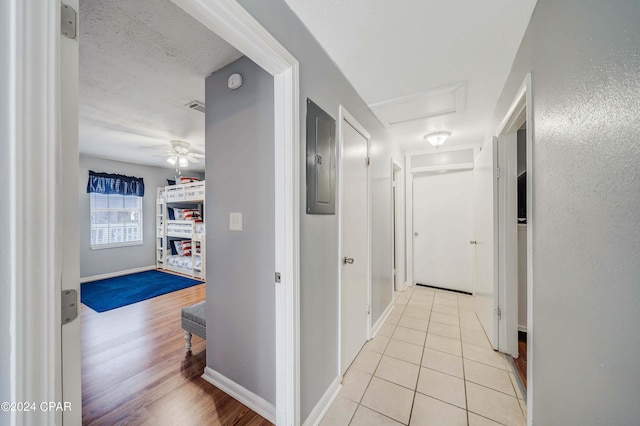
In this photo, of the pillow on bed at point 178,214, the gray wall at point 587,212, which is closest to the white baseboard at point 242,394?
the gray wall at point 587,212

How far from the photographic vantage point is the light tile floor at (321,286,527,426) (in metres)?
1.46

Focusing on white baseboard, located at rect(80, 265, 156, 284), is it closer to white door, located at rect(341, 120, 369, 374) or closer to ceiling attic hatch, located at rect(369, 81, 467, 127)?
white door, located at rect(341, 120, 369, 374)

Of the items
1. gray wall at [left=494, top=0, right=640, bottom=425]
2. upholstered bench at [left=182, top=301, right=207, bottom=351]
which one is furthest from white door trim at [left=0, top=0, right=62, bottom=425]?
upholstered bench at [left=182, top=301, right=207, bottom=351]

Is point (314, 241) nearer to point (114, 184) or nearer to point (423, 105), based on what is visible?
point (423, 105)

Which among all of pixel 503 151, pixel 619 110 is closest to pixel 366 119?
pixel 503 151

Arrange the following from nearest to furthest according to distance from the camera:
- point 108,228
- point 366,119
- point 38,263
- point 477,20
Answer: point 38,263 < point 477,20 < point 366,119 < point 108,228

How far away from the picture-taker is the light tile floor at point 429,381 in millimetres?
1455

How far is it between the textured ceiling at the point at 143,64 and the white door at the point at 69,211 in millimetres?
982

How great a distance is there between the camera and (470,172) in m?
3.65

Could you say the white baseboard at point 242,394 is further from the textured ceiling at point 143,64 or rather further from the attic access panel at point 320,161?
the textured ceiling at point 143,64

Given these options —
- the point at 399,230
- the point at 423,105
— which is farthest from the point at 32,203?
the point at 399,230

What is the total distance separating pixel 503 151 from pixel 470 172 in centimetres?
178

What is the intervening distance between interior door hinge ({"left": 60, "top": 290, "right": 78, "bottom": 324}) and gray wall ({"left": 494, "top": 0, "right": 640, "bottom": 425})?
139 cm

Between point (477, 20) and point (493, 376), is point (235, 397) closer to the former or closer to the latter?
point (493, 376)
